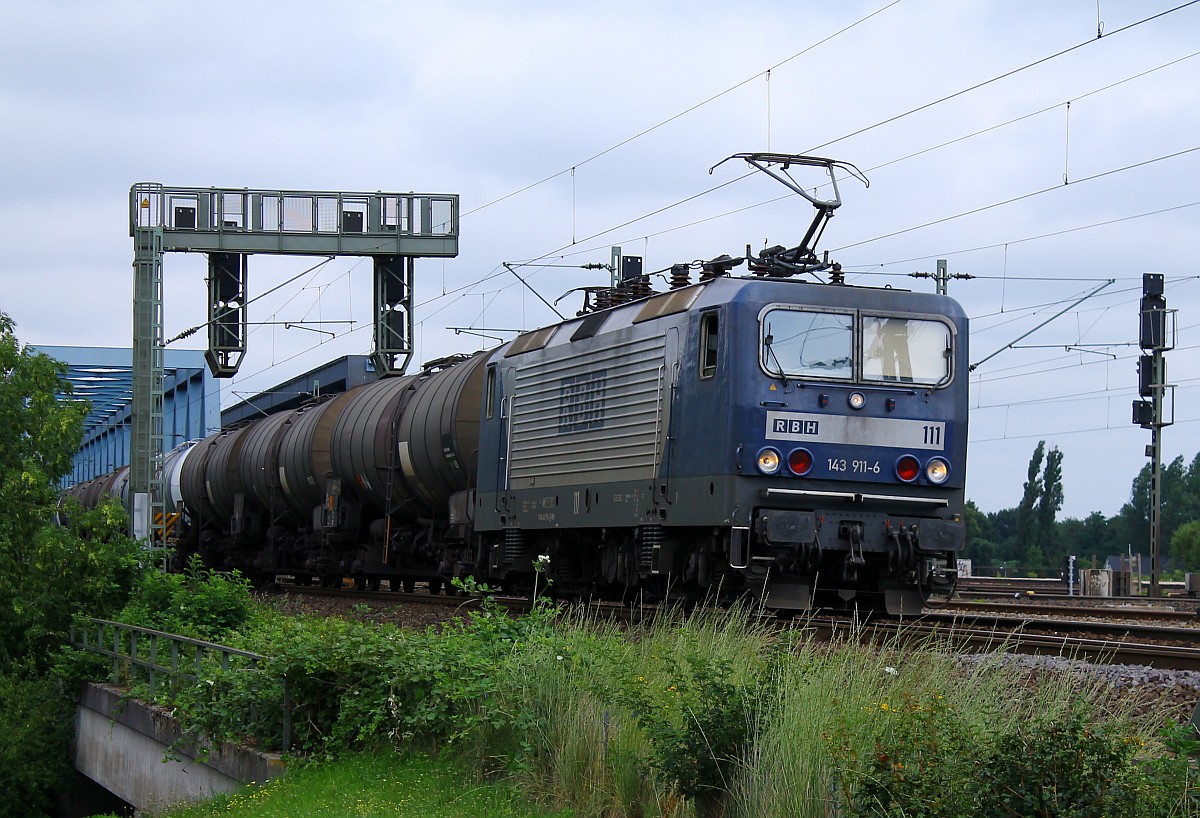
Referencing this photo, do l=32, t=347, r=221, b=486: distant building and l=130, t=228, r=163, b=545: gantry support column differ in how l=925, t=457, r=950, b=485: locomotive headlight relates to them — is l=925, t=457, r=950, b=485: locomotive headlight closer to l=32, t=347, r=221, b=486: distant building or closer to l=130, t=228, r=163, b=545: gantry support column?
l=130, t=228, r=163, b=545: gantry support column

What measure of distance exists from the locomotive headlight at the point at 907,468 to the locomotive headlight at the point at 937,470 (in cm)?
12

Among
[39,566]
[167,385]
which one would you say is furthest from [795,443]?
[167,385]

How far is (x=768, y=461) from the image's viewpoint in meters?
13.7

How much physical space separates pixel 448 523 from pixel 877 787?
18.4m

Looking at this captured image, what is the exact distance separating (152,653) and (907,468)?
316 inches

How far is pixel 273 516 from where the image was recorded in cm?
3350

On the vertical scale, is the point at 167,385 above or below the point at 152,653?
above

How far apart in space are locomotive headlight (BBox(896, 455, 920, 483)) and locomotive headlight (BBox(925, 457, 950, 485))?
4.6 inches

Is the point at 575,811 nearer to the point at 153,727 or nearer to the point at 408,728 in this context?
the point at 408,728

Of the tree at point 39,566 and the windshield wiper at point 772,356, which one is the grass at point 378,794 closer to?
the windshield wiper at point 772,356

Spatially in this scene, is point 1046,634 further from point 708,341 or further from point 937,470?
point 708,341

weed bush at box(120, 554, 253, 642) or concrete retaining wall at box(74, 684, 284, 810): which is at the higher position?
weed bush at box(120, 554, 253, 642)

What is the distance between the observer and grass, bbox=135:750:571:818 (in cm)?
845

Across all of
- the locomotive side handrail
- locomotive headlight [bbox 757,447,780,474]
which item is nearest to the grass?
the locomotive side handrail
